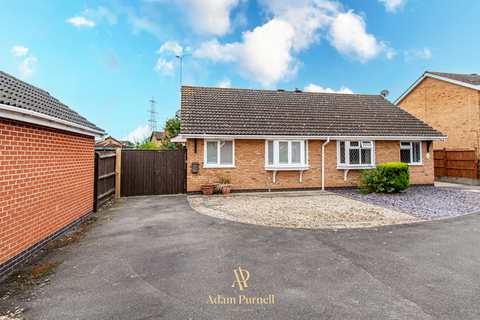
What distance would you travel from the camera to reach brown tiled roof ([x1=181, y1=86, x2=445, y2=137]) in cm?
1099

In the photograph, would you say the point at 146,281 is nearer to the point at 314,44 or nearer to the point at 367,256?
the point at 367,256

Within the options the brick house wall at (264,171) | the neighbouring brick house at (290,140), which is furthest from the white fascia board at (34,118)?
the brick house wall at (264,171)

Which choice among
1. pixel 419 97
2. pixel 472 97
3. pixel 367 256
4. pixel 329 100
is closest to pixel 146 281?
pixel 367 256

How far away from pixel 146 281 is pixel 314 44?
16676 millimetres

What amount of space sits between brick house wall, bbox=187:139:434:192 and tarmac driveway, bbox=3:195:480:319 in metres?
5.01

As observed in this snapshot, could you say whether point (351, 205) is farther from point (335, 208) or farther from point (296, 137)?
point (296, 137)

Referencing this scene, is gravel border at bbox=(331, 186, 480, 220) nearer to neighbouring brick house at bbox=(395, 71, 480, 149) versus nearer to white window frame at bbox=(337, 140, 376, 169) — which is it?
white window frame at bbox=(337, 140, 376, 169)

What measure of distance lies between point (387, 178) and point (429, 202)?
1887 millimetres

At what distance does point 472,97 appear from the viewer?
14.6 meters

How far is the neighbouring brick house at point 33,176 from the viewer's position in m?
3.61

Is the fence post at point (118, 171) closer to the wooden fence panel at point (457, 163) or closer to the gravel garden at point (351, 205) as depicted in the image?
the gravel garden at point (351, 205)

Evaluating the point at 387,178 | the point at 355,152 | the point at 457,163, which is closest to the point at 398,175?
the point at 387,178

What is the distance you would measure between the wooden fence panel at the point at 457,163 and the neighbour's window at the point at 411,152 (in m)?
3.54

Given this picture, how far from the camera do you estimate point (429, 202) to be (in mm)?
8656
